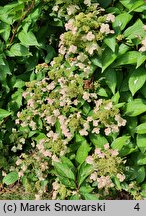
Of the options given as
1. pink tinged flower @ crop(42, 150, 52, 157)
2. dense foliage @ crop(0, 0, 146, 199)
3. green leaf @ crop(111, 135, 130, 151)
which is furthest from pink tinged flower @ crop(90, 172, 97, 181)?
pink tinged flower @ crop(42, 150, 52, 157)

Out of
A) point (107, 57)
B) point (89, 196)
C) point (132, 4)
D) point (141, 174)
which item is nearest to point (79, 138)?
point (89, 196)

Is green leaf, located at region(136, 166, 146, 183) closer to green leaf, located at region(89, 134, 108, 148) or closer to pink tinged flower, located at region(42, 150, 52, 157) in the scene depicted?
green leaf, located at region(89, 134, 108, 148)

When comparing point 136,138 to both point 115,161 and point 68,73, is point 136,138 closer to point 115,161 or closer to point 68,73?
point 115,161

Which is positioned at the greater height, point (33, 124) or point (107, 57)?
point (107, 57)

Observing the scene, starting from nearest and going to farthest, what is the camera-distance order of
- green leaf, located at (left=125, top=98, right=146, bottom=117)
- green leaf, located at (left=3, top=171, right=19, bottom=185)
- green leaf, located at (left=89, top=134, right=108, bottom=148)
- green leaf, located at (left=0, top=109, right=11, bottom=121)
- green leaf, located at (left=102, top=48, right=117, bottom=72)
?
green leaf, located at (left=102, top=48, right=117, bottom=72)
green leaf, located at (left=125, top=98, right=146, bottom=117)
green leaf, located at (left=89, top=134, right=108, bottom=148)
green leaf, located at (left=0, top=109, right=11, bottom=121)
green leaf, located at (left=3, top=171, right=19, bottom=185)

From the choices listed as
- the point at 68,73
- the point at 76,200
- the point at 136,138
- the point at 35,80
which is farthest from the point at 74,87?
the point at 76,200

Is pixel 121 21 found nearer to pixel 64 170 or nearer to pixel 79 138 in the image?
pixel 79 138
